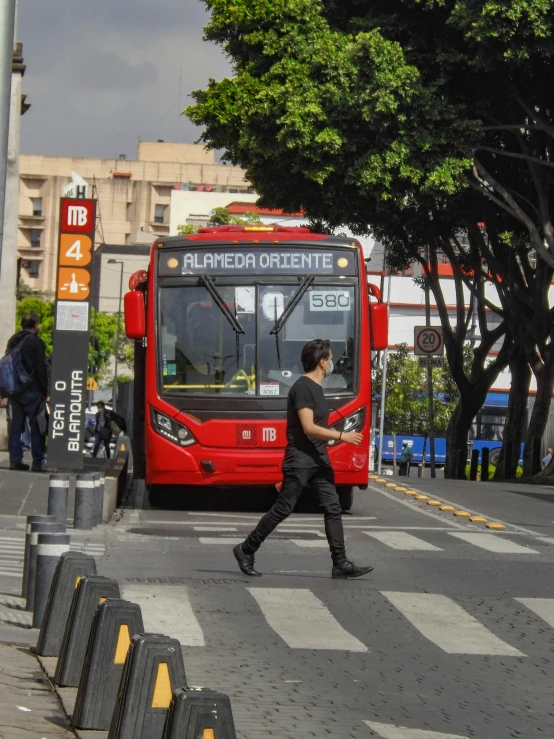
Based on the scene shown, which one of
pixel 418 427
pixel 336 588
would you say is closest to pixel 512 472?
pixel 336 588

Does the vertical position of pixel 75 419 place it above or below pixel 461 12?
below

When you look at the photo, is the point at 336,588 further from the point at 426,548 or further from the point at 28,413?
the point at 28,413

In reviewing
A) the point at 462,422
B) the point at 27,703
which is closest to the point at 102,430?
the point at 462,422

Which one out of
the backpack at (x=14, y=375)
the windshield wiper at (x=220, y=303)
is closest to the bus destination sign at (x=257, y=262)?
the windshield wiper at (x=220, y=303)

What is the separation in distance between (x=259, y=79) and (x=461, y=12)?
14.3 ft

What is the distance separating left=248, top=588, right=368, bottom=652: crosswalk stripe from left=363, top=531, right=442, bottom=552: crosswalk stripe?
3.07 m

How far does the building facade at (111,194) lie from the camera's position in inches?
5103

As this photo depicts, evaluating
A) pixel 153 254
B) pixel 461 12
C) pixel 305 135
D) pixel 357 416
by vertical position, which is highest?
pixel 461 12

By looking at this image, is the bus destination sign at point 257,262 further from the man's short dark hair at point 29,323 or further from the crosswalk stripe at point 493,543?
the crosswalk stripe at point 493,543

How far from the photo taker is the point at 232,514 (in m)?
16.5

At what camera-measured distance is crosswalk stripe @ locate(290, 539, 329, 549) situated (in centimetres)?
1284

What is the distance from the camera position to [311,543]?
13133mm

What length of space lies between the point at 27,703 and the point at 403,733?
64.6 inches

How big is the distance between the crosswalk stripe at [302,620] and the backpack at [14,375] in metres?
9.74
